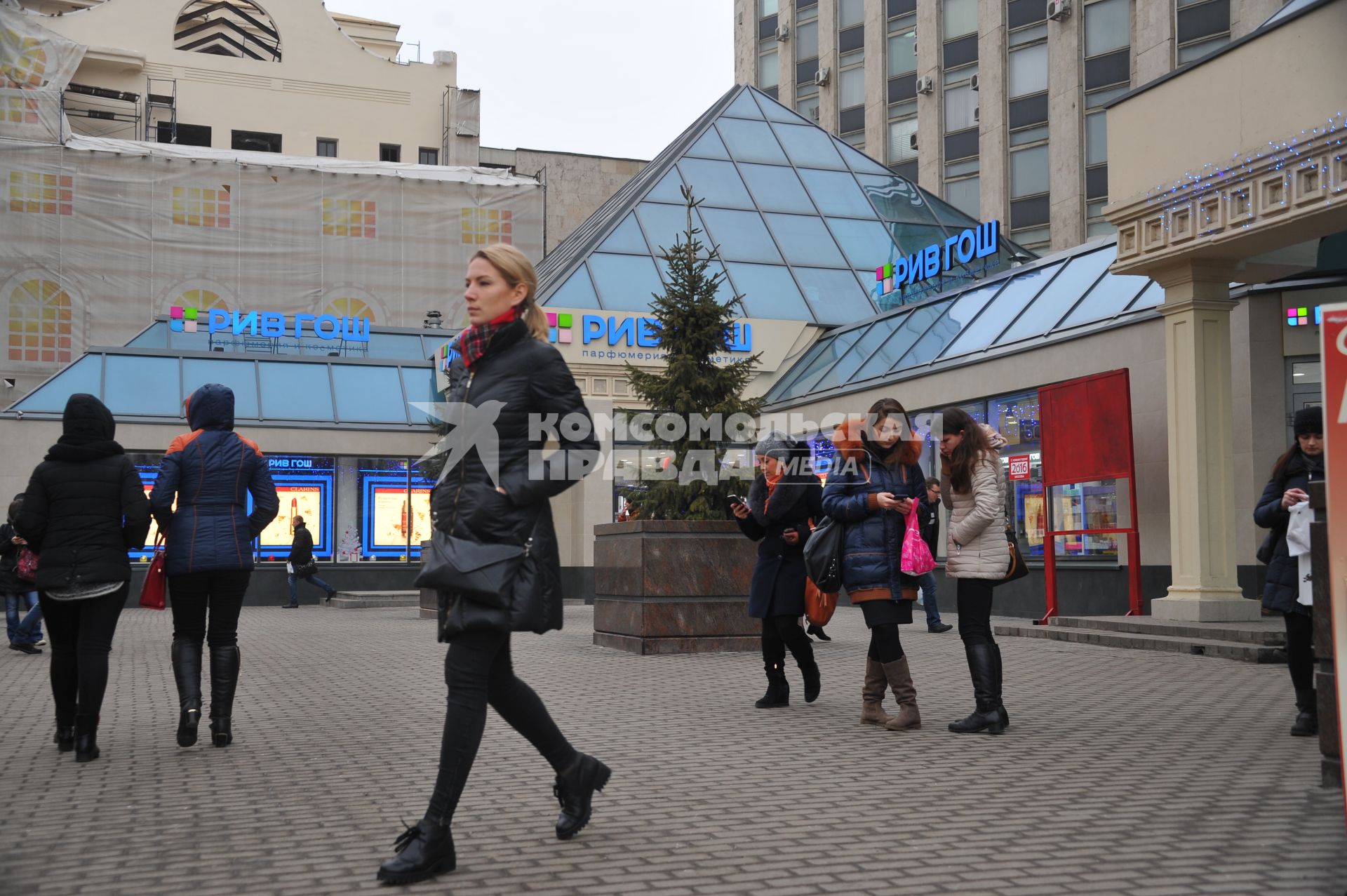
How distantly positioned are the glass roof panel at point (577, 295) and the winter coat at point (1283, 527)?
814 inches

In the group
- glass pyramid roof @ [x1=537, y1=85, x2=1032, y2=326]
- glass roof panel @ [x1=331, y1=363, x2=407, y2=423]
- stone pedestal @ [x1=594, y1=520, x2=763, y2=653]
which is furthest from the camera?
glass roof panel @ [x1=331, y1=363, x2=407, y2=423]

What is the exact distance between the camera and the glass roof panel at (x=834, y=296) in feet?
96.6

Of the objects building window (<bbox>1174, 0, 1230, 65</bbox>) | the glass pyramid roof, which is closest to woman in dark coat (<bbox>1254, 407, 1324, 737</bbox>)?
the glass pyramid roof

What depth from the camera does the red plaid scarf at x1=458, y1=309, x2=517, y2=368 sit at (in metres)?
4.81

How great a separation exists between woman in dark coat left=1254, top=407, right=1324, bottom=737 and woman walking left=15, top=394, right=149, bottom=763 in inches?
244

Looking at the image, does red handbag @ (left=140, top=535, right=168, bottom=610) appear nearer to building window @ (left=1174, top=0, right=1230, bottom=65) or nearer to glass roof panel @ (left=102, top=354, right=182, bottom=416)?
glass roof panel @ (left=102, top=354, right=182, bottom=416)

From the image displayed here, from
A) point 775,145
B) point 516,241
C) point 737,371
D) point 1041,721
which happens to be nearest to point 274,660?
point 737,371

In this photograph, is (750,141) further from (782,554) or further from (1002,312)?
(782,554)

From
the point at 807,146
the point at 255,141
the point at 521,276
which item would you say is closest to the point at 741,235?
the point at 807,146

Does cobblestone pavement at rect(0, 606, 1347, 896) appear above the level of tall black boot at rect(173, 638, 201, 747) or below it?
below

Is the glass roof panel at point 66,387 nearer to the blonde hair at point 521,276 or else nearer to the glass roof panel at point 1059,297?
the glass roof panel at point 1059,297

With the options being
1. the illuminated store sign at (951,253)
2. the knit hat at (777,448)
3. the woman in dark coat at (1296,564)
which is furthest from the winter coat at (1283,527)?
the illuminated store sign at (951,253)

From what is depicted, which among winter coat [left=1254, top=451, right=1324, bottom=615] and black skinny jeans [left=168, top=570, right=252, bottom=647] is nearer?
black skinny jeans [left=168, top=570, right=252, bottom=647]

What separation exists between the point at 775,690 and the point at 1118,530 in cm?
870
